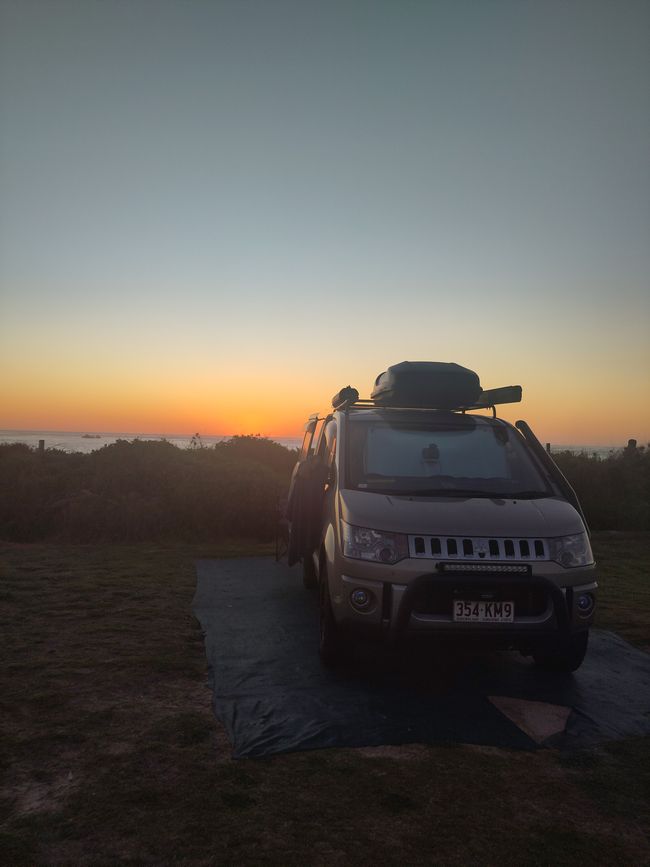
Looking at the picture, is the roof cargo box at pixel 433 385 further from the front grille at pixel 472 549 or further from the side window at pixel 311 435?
the front grille at pixel 472 549

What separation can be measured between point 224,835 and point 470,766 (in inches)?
55.9

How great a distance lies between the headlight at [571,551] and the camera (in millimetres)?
4691

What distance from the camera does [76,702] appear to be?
4355mm

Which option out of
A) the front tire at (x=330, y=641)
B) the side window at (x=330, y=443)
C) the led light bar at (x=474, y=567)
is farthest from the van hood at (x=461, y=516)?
the side window at (x=330, y=443)

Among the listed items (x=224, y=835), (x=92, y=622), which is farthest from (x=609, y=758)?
(x=92, y=622)

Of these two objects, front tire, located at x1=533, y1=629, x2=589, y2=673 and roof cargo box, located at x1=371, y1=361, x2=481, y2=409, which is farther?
roof cargo box, located at x1=371, y1=361, x2=481, y2=409

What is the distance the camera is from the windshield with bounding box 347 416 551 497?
17.7 feet

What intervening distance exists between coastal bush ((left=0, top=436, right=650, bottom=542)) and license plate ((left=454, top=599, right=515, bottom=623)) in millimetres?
6319

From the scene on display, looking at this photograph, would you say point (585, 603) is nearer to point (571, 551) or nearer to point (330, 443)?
point (571, 551)

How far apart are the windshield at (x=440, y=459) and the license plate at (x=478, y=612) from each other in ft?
3.19

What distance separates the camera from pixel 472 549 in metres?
4.55

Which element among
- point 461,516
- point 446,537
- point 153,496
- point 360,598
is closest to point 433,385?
point 461,516

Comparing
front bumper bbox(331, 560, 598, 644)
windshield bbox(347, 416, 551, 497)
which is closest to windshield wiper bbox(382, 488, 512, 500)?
windshield bbox(347, 416, 551, 497)

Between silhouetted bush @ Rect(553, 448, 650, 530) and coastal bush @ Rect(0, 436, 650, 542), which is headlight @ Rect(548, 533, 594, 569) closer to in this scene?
coastal bush @ Rect(0, 436, 650, 542)
